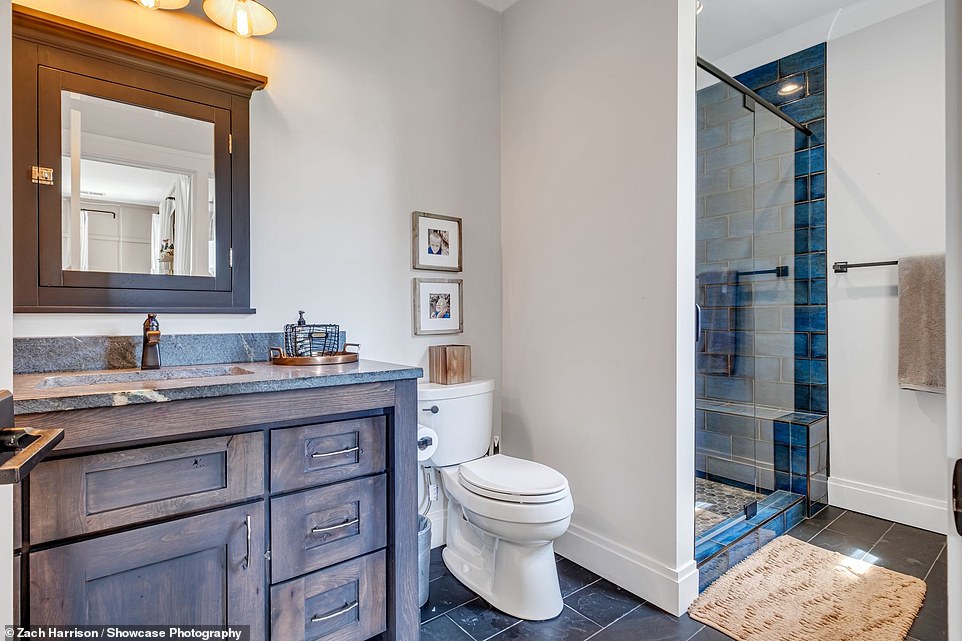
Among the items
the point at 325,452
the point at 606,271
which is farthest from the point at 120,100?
the point at 606,271

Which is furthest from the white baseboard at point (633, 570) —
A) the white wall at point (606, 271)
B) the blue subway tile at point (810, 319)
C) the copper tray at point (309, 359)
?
the blue subway tile at point (810, 319)

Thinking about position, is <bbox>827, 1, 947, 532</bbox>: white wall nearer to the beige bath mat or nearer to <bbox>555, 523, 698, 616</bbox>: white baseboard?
the beige bath mat

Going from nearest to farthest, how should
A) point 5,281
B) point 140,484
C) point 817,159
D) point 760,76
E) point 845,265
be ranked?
1. point 5,281
2. point 140,484
3. point 845,265
4. point 817,159
5. point 760,76

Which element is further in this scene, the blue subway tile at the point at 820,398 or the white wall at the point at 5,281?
the blue subway tile at the point at 820,398

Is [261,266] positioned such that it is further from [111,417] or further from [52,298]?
[111,417]

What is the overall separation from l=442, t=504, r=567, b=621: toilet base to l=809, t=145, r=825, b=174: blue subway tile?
2.50 metres

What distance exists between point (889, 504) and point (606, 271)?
199cm

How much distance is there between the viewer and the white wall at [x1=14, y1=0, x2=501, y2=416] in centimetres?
182

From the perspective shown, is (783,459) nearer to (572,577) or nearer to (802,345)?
(802,345)

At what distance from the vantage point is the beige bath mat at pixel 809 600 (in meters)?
1.68

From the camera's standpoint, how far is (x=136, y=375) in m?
1.47

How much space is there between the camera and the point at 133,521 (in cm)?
114

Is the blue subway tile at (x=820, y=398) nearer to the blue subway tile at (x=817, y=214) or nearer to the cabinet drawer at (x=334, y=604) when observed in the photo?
the blue subway tile at (x=817, y=214)

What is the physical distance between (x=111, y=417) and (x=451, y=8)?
225cm
